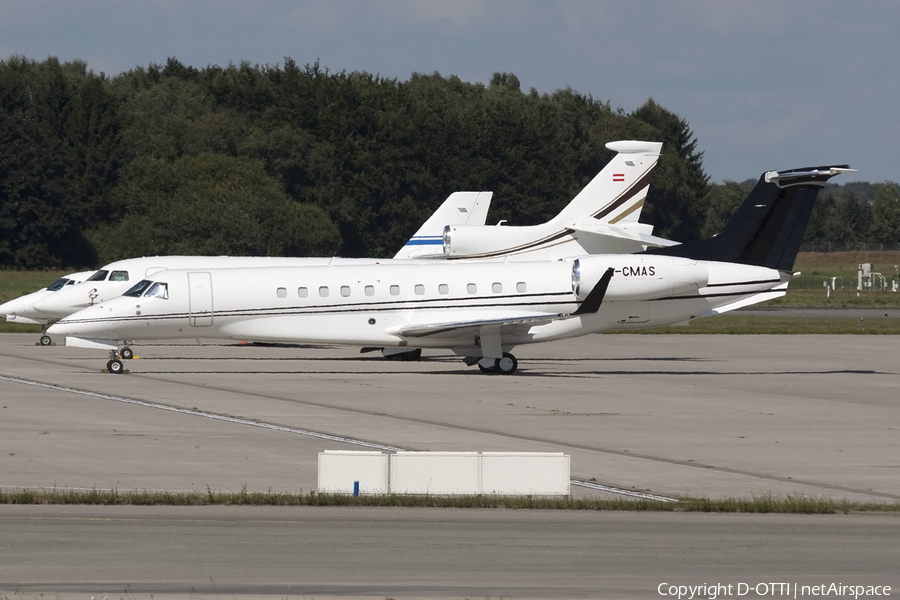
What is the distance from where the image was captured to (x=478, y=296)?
98.4 feet

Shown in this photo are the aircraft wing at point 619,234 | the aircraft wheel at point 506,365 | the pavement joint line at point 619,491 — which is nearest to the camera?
the pavement joint line at point 619,491

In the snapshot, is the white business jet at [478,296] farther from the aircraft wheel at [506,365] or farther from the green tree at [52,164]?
the green tree at [52,164]

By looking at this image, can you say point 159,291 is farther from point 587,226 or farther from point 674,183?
point 674,183

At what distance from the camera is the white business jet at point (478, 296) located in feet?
95.4

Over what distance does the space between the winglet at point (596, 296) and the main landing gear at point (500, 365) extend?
6.86 feet

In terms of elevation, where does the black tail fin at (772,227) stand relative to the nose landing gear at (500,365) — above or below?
above

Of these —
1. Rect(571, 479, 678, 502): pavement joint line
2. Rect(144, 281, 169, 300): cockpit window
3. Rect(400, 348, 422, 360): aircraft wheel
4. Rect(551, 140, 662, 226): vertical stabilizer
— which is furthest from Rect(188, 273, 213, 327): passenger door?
Rect(571, 479, 678, 502): pavement joint line

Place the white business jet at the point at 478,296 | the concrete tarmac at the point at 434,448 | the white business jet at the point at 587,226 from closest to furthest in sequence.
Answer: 1. the concrete tarmac at the point at 434,448
2. the white business jet at the point at 478,296
3. the white business jet at the point at 587,226

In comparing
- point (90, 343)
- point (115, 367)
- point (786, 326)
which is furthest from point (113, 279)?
point (786, 326)

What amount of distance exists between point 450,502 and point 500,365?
16.6 m

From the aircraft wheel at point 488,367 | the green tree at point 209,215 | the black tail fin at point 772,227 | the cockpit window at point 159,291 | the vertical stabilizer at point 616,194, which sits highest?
the green tree at point 209,215

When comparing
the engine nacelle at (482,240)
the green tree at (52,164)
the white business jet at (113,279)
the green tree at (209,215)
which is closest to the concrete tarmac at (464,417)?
the white business jet at (113,279)

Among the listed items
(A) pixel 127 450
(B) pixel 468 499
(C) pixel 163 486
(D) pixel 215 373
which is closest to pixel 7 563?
(C) pixel 163 486

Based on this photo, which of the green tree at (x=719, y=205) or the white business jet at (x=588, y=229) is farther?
the green tree at (x=719, y=205)
